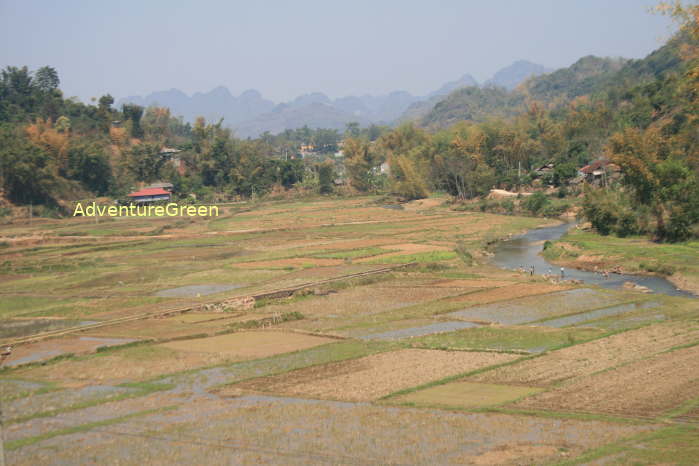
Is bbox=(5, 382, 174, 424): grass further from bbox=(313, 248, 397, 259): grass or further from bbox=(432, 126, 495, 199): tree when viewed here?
bbox=(432, 126, 495, 199): tree

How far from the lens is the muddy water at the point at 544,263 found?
969 inches

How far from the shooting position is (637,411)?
11.6 m

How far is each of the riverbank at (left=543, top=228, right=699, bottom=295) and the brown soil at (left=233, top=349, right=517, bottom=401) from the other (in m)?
11.1

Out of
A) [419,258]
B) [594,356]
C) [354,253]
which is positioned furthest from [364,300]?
[354,253]

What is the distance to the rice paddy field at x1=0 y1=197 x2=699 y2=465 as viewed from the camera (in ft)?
36.2

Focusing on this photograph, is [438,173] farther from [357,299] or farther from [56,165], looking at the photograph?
[357,299]

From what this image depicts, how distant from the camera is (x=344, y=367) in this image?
15727 millimetres

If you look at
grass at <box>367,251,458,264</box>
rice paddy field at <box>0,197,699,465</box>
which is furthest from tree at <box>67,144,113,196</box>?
grass at <box>367,251,458,264</box>

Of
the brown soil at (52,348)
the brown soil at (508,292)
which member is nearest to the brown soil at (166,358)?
the brown soil at (52,348)

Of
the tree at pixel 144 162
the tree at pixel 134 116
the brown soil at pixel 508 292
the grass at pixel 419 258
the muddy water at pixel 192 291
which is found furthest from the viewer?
the tree at pixel 134 116

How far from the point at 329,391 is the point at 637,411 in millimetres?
5744

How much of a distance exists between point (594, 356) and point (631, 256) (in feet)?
50.1

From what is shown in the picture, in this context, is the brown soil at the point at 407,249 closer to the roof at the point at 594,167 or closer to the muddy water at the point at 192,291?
the muddy water at the point at 192,291

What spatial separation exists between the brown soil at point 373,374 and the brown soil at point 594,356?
2.71 feet
